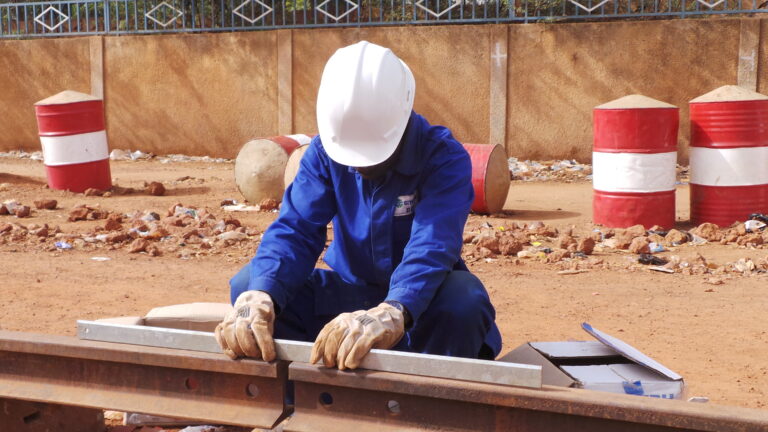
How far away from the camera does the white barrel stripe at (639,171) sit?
25.2 feet

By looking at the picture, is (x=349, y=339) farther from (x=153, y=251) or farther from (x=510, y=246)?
(x=153, y=251)

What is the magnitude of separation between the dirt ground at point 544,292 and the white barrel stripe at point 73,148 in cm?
168

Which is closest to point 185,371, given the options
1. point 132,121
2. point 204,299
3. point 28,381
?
point 28,381

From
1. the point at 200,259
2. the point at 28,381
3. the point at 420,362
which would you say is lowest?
the point at 200,259

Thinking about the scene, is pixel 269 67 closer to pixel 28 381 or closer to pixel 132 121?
pixel 132 121

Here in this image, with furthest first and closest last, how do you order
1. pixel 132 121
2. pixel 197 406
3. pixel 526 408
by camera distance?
pixel 132 121 < pixel 197 406 < pixel 526 408

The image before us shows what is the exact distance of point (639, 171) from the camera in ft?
25.3

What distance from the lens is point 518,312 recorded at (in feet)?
17.4

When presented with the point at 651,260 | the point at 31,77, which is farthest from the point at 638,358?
the point at 31,77

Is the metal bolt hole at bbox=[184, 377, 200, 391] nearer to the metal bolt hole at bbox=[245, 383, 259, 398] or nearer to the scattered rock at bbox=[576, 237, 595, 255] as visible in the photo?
the metal bolt hole at bbox=[245, 383, 259, 398]

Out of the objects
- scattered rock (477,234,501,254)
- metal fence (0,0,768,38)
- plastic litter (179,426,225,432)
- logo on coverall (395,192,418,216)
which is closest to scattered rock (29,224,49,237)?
scattered rock (477,234,501,254)

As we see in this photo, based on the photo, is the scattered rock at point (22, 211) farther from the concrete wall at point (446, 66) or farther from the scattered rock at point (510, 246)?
the concrete wall at point (446, 66)

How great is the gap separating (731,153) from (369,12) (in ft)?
22.1

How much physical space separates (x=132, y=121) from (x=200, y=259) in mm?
8595
